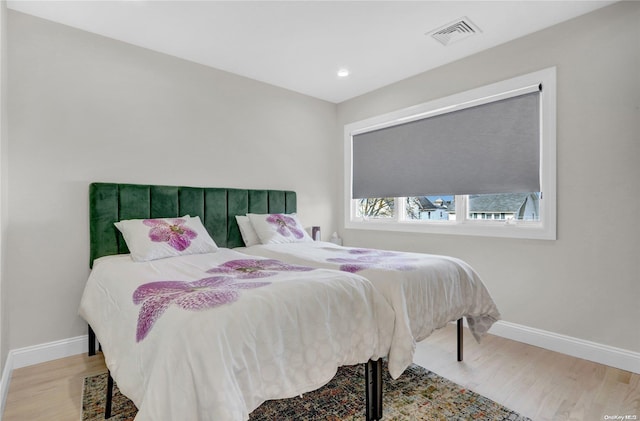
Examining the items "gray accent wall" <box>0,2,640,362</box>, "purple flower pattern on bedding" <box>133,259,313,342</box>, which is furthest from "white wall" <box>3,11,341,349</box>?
"purple flower pattern on bedding" <box>133,259,313,342</box>

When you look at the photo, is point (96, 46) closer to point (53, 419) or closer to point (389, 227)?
point (53, 419)

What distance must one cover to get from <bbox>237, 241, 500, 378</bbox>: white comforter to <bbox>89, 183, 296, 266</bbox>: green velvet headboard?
→ 0.98m

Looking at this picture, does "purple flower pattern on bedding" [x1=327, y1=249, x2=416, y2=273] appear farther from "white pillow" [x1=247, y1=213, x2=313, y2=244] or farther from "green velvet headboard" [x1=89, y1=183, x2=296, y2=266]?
"green velvet headboard" [x1=89, y1=183, x2=296, y2=266]

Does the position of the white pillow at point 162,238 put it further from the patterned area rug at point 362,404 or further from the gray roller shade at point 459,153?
the gray roller shade at point 459,153

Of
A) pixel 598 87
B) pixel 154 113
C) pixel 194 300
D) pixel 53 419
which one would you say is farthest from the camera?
pixel 154 113

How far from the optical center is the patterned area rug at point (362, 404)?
1.76 m

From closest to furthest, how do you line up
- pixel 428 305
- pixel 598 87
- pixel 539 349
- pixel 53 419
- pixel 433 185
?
pixel 53 419
pixel 428 305
pixel 598 87
pixel 539 349
pixel 433 185

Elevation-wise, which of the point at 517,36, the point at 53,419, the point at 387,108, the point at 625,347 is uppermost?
the point at 517,36

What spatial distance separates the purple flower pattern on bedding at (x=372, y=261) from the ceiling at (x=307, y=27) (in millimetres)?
1810

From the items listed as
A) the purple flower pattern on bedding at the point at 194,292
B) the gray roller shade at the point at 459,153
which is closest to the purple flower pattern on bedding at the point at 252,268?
the purple flower pattern on bedding at the point at 194,292

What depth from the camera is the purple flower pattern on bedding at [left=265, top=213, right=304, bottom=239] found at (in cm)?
336

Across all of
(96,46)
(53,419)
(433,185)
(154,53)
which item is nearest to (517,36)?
(433,185)

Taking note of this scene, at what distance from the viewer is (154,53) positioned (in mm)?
3033

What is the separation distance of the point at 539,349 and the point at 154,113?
12.5ft
